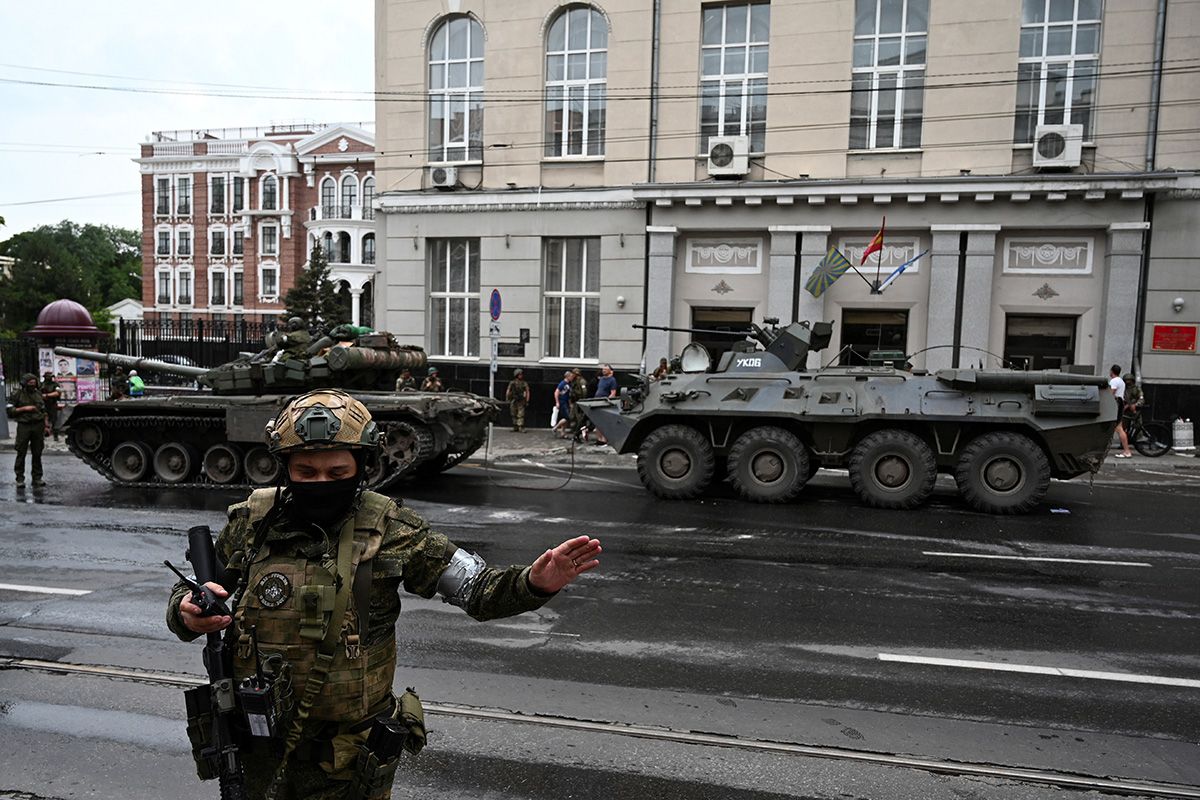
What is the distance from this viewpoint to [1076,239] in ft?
56.9

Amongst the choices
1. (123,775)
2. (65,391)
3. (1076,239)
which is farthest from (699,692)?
(65,391)

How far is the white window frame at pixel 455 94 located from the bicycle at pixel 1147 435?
47.5 ft

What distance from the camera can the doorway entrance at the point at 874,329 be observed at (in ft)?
60.6

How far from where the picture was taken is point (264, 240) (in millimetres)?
54594

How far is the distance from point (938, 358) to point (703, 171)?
6248 mm

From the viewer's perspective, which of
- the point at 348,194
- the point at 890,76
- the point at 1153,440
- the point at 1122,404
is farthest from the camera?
the point at 348,194

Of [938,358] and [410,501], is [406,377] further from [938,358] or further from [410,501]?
[938,358]

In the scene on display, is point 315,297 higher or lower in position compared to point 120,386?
higher

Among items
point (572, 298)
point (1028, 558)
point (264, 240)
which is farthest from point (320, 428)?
point (264, 240)

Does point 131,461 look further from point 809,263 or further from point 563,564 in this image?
point 809,263

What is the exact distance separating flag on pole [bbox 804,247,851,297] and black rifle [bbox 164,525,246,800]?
16.1 metres

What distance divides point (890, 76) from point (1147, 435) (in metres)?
8.54

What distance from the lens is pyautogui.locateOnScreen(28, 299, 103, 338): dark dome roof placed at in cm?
2130

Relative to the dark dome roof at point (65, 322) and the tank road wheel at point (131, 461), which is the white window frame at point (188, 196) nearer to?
the dark dome roof at point (65, 322)
